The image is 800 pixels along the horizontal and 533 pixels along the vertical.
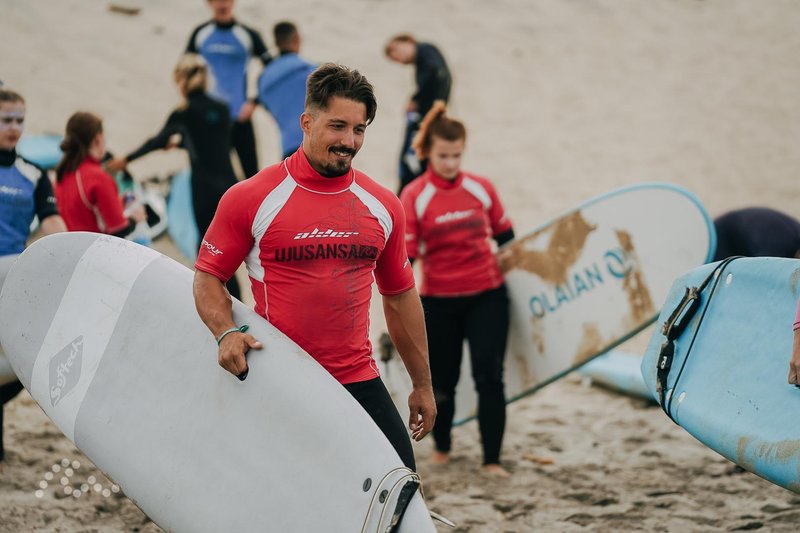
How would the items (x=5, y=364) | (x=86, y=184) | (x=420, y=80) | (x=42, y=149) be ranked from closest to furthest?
(x=5, y=364)
(x=86, y=184)
(x=420, y=80)
(x=42, y=149)

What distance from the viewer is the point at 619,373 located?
5.90 metres

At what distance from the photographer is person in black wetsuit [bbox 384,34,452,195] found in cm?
677

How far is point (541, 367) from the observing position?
5070 mm

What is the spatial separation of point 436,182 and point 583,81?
790 cm

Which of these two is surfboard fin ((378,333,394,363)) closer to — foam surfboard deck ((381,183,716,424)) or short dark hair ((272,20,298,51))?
foam surfboard deck ((381,183,716,424))

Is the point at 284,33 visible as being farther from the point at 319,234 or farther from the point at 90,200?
the point at 319,234

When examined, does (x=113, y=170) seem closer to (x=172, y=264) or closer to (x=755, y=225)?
(x=172, y=264)

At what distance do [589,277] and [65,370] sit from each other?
2702 millimetres

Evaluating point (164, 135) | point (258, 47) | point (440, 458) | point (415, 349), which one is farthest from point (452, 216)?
point (258, 47)

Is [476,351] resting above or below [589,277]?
below

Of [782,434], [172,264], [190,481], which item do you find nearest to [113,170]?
[172,264]

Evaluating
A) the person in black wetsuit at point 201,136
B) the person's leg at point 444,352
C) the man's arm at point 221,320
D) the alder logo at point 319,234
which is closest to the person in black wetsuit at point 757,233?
the person's leg at point 444,352

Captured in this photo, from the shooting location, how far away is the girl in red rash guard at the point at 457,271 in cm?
465

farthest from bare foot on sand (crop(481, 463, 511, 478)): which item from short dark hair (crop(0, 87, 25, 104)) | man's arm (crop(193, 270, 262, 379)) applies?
short dark hair (crop(0, 87, 25, 104))
